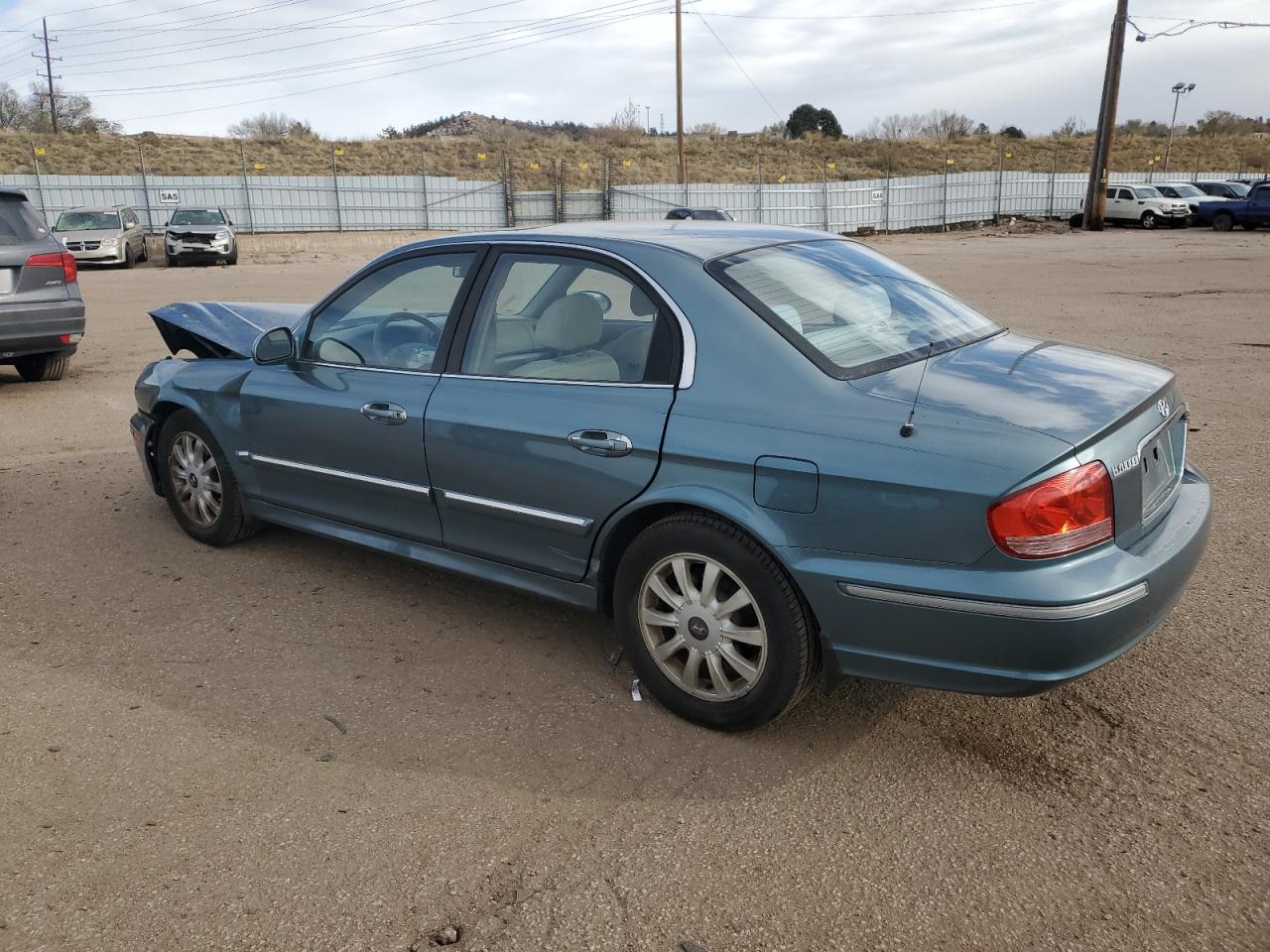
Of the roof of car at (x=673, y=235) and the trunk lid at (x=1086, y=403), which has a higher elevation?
the roof of car at (x=673, y=235)

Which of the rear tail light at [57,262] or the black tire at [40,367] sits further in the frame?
the black tire at [40,367]

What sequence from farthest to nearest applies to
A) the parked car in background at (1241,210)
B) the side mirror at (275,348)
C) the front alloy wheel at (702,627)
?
the parked car in background at (1241,210)
the side mirror at (275,348)
the front alloy wheel at (702,627)

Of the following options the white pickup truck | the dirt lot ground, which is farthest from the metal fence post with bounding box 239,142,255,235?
the dirt lot ground

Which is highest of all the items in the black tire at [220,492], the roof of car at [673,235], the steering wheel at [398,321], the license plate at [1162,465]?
the roof of car at [673,235]

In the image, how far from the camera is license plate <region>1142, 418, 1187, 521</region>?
3.01m

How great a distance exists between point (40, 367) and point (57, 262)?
1.49m

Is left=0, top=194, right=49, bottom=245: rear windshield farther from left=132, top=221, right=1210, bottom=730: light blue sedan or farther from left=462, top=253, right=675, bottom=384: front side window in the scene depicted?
left=462, top=253, right=675, bottom=384: front side window

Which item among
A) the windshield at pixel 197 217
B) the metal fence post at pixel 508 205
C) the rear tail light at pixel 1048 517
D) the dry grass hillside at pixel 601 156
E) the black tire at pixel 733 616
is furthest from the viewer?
the dry grass hillside at pixel 601 156

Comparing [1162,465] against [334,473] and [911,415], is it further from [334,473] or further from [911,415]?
[334,473]

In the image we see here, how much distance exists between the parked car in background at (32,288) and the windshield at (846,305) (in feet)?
23.8

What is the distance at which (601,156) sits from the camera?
56219 millimetres

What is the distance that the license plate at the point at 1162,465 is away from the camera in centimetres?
301

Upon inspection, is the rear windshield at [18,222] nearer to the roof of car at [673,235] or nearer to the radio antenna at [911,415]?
the roof of car at [673,235]

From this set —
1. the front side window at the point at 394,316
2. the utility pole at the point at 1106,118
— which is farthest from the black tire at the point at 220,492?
the utility pole at the point at 1106,118
